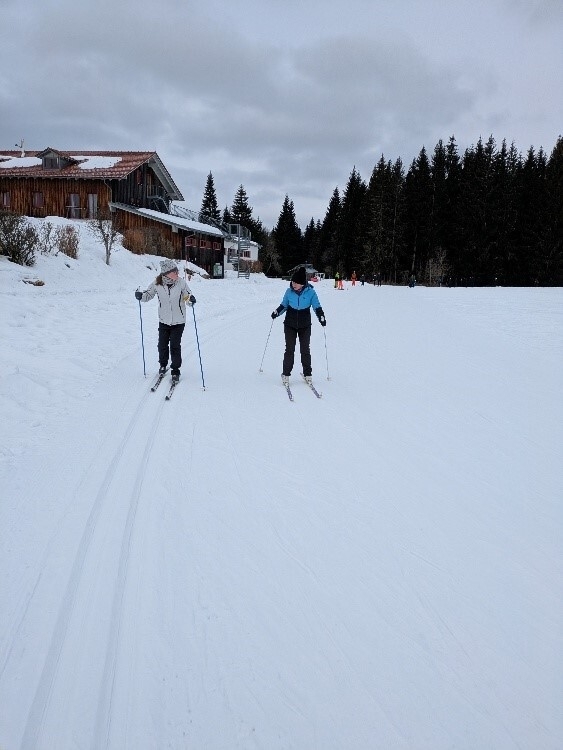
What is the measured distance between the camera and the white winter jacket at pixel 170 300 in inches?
264

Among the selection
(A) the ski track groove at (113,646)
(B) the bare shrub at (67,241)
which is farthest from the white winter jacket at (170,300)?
(B) the bare shrub at (67,241)

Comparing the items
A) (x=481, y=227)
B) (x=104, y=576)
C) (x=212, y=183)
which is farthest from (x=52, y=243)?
(x=212, y=183)

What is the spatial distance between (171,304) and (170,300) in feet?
0.21

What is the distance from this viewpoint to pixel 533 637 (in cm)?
236

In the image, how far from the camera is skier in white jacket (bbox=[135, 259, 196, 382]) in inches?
265

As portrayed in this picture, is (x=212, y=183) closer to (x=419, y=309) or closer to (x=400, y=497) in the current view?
(x=419, y=309)

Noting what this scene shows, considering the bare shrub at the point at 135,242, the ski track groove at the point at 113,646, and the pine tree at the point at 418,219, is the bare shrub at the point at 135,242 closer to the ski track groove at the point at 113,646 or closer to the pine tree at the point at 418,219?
the ski track groove at the point at 113,646

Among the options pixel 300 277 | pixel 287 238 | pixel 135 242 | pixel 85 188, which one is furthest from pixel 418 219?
pixel 300 277

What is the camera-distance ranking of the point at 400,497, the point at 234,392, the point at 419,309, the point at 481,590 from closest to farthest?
the point at 481,590 < the point at 400,497 < the point at 234,392 < the point at 419,309

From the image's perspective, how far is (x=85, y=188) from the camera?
101 ft

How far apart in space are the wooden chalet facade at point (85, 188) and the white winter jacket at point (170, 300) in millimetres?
25301

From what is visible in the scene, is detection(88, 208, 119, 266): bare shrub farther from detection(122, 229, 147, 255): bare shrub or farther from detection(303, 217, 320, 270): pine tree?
detection(303, 217, 320, 270): pine tree

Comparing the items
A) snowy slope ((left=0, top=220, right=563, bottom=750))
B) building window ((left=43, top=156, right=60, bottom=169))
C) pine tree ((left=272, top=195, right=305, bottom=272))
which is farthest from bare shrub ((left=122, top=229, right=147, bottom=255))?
pine tree ((left=272, top=195, right=305, bottom=272))

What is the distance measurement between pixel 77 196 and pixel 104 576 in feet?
112
